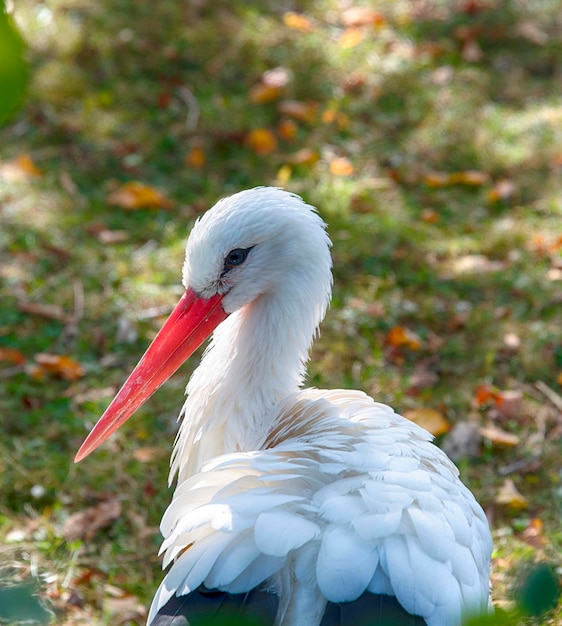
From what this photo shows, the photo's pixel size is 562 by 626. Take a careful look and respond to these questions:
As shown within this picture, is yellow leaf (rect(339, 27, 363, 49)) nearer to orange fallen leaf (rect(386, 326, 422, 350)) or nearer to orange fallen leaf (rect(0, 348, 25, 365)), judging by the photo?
orange fallen leaf (rect(386, 326, 422, 350))

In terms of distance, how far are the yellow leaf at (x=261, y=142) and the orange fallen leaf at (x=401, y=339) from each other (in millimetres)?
1524

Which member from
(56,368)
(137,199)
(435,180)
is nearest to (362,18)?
(435,180)

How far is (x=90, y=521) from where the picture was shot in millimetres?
3021

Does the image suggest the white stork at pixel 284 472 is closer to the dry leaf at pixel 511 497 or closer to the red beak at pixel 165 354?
the red beak at pixel 165 354

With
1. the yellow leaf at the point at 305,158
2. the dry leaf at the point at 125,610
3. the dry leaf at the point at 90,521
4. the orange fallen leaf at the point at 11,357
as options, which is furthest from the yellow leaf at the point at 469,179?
the dry leaf at the point at 125,610

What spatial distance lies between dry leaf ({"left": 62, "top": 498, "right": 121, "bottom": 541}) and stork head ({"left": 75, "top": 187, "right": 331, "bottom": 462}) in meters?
0.69

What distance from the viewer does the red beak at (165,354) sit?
2.37 m

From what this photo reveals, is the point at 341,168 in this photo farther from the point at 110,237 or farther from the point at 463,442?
the point at 463,442

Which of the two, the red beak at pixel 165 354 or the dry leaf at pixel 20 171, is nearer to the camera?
the red beak at pixel 165 354

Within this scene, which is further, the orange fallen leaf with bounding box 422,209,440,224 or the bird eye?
the orange fallen leaf with bounding box 422,209,440,224

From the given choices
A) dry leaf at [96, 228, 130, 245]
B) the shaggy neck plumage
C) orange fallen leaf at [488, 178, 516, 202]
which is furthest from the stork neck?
orange fallen leaf at [488, 178, 516, 202]

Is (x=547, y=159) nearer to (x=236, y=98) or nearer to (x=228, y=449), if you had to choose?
(x=236, y=98)

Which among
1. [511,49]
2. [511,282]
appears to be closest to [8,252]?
[511,282]

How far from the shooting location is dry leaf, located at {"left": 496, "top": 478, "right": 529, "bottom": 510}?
122 inches
